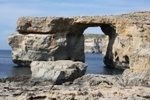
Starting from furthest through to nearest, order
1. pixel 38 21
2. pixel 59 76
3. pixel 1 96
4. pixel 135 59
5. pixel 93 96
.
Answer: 1. pixel 38 21
2. pixel 59 76
3. pixel 135 59
4. pixel 1 96
5. pixel 93 96

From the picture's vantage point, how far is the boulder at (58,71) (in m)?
42.5

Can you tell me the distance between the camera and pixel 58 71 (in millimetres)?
43250

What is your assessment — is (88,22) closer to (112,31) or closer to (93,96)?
(112,31)

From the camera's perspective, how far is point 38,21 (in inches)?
2921

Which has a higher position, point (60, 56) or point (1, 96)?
point (1, 96)

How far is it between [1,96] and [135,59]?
17354mm

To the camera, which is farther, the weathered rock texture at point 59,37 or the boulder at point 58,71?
the weathered rock texture at point 59,37

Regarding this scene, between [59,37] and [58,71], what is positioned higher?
[59,37]

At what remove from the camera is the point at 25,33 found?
250ft

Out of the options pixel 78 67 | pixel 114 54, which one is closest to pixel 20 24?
pixel 114 54

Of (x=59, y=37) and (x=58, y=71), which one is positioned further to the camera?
(x=59, y=37)

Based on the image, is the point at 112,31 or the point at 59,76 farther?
the point at 112,31

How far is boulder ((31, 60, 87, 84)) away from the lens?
42.5m

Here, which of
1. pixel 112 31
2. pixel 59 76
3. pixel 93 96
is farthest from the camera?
pixel 112 31
